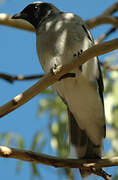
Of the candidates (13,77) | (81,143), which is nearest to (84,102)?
(81,143)

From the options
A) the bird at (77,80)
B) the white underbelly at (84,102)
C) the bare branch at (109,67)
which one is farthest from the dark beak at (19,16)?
the bare branch at (109,67)

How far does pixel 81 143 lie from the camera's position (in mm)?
3576

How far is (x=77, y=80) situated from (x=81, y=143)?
2.17 feet

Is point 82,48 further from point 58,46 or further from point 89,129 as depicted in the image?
point 89,129

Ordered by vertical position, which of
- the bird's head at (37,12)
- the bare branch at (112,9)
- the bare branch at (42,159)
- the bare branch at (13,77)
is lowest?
the bare branch at (42,159)

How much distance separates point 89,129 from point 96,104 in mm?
298

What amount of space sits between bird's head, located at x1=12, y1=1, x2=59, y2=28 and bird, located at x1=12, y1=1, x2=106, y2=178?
301 mm

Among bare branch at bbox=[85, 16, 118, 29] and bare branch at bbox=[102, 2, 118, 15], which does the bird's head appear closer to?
bare branch at bbox=[85, 16, 118, 29]

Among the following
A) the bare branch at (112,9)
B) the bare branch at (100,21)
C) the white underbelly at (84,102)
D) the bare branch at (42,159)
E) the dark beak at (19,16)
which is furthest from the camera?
the bare branch at (112,9)

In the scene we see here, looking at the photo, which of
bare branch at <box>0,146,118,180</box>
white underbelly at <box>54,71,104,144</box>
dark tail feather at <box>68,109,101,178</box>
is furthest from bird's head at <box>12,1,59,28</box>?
bare branch at <box>0,146,118,180</box>

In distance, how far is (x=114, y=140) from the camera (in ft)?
13.9

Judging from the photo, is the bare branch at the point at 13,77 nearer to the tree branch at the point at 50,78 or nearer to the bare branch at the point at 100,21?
the bare branch at the point at 100,21

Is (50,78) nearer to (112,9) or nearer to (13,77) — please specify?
(13,77)

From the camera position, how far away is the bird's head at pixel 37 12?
4.31 m
